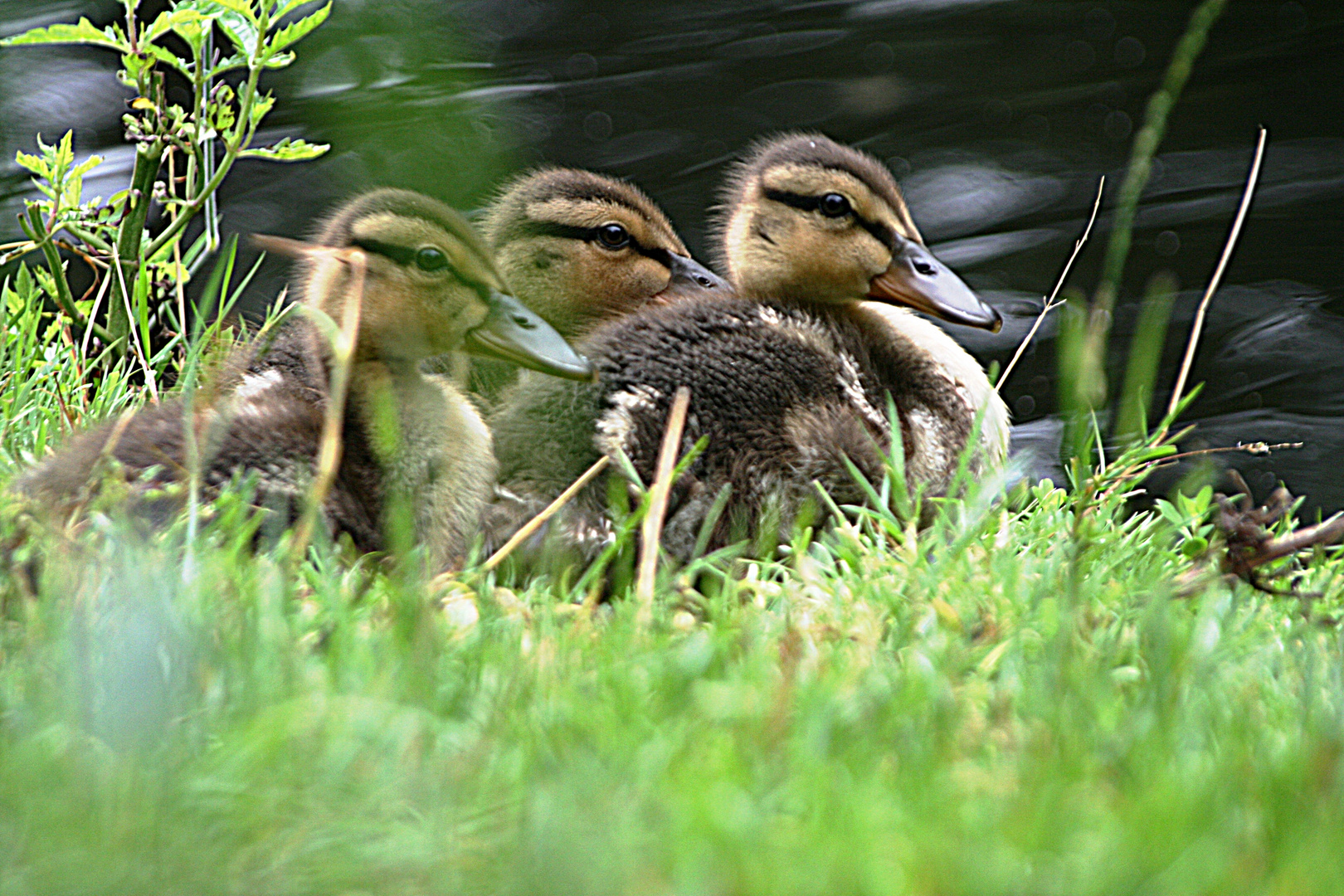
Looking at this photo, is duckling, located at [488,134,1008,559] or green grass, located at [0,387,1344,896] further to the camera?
duckling, located at [488,134,1008,559]

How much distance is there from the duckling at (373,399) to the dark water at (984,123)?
63.5 inches

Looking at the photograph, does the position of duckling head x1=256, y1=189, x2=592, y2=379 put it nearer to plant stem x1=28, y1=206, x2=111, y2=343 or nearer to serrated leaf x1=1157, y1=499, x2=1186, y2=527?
plant stem x1=28, y1=206, x2=111, y2=343

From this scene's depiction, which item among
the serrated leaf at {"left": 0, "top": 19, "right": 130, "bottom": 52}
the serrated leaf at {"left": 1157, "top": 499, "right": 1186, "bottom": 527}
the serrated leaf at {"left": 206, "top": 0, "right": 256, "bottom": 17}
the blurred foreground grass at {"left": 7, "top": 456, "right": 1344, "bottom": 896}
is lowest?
the serrated leaf at {"left": 1157, "top": 499, "right": 1186, "bottom": 527}

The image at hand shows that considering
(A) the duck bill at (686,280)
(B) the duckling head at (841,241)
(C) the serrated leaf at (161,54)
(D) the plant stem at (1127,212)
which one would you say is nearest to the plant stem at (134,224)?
(C) the serrated leaf at (161,54)

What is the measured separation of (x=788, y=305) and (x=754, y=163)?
0.62 meters

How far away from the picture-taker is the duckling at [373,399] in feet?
7.68

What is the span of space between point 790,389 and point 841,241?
2.38 feet

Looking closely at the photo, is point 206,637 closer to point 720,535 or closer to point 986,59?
point 720,535

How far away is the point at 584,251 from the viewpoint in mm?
3635

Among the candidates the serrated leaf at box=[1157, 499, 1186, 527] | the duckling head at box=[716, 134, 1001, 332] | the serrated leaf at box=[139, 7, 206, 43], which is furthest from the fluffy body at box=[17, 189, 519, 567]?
the serrated leaf at box=[1157, 499, 1186, 527]

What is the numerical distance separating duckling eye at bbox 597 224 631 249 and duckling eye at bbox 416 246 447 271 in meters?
0.88

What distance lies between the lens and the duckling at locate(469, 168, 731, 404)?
361cm

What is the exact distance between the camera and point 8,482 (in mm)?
2418

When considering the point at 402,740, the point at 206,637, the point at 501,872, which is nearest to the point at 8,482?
the point at 206,637
